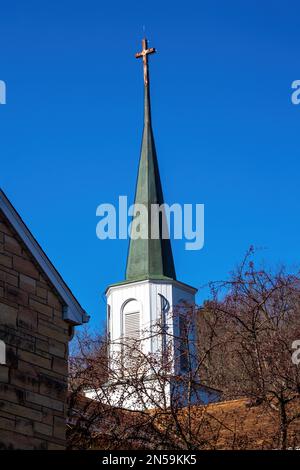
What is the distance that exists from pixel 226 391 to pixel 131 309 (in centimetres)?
1172

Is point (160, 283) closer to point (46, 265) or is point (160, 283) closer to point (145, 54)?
point (145, 54)

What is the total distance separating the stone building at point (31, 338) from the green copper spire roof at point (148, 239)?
14.2m

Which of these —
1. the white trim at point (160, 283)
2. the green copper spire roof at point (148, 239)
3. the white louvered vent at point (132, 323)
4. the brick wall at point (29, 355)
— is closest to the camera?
the brick wall at point (29, 355)

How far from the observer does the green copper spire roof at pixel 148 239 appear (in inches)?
1091

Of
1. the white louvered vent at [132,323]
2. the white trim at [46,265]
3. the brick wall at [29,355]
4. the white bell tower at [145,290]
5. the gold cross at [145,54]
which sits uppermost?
the gold cross at [145,54]

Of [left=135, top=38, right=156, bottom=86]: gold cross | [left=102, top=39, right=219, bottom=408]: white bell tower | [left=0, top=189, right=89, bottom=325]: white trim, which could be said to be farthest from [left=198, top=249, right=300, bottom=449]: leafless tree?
[left=135, top=38, right=156, bottom=86]: gold cross

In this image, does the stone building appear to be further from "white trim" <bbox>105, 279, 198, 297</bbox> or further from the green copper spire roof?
the green copper spire roof

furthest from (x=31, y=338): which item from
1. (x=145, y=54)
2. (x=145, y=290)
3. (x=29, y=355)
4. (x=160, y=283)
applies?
(x=145, y=54)

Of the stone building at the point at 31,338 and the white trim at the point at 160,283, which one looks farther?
the white trim at the point at 160,283

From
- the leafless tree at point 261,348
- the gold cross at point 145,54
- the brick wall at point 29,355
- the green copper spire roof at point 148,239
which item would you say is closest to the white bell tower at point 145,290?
the green copper spire roof at point 148,239

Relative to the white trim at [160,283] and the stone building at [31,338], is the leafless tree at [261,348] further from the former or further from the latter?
the white trim at [160,283]

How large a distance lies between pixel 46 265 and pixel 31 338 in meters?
1.14

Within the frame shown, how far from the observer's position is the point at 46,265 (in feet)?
43.0

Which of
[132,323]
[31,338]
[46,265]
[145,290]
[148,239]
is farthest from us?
[148,239]
